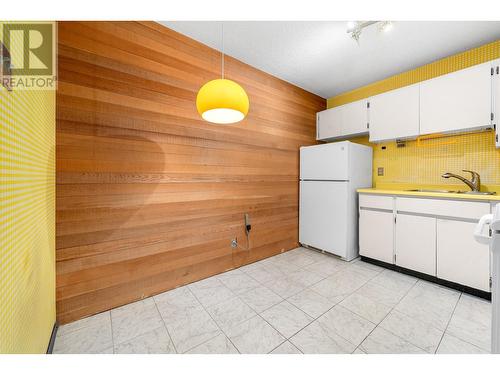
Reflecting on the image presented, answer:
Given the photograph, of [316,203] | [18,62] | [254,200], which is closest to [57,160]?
[18,62]

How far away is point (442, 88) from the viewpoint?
2.23 meters

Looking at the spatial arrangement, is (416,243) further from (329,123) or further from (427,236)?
(329,123)

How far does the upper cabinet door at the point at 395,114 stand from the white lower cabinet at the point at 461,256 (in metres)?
1.15

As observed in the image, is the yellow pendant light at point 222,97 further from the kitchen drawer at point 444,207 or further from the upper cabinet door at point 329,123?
the upper cabinet door at point 329,123

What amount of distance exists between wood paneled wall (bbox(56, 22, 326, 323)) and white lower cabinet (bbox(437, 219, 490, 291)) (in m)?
1.99

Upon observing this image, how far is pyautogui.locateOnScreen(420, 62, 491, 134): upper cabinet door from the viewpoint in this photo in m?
2.00

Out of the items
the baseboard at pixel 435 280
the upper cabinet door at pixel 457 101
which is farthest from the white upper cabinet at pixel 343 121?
the baseboard at pixel 435 280

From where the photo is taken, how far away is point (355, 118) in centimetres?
302

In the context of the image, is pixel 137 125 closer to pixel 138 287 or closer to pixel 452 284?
pixel 138 287

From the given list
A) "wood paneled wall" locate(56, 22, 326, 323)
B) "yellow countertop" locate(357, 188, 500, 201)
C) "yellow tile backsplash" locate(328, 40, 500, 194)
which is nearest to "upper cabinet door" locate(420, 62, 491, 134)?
Answer: "yellow tile backsplash" locate(328, 40, 500, 194)

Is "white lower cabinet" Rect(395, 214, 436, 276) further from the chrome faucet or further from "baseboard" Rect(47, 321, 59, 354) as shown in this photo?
"baseboard" Rect(47, 321, 59, 354)

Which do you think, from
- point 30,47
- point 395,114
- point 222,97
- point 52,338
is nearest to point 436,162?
point 395,114

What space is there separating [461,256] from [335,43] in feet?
8.33
